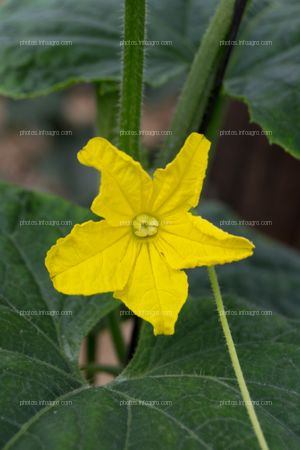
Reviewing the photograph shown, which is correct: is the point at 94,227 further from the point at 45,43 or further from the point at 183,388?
the point at 45,43

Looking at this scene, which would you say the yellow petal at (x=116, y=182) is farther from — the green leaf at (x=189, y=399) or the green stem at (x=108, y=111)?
the green stem at (x=108, y=111)

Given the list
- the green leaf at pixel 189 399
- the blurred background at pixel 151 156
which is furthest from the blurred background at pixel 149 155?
the green leaf at pixel 189 399

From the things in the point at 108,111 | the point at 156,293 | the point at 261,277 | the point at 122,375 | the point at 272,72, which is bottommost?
the point at 261,277

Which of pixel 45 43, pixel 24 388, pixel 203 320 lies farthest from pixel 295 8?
pixel 24 388

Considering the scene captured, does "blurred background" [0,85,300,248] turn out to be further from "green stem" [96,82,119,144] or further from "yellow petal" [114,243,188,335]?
"yellow petal" [114,243,188,335]

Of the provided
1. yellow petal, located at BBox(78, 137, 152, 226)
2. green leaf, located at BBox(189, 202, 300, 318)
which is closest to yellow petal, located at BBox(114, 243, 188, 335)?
yellow petal, located at BBox(78, 137, 152, 226)

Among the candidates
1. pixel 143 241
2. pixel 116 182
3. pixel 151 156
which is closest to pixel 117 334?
pixel 143 241

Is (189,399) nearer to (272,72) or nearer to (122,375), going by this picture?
(122,375)
